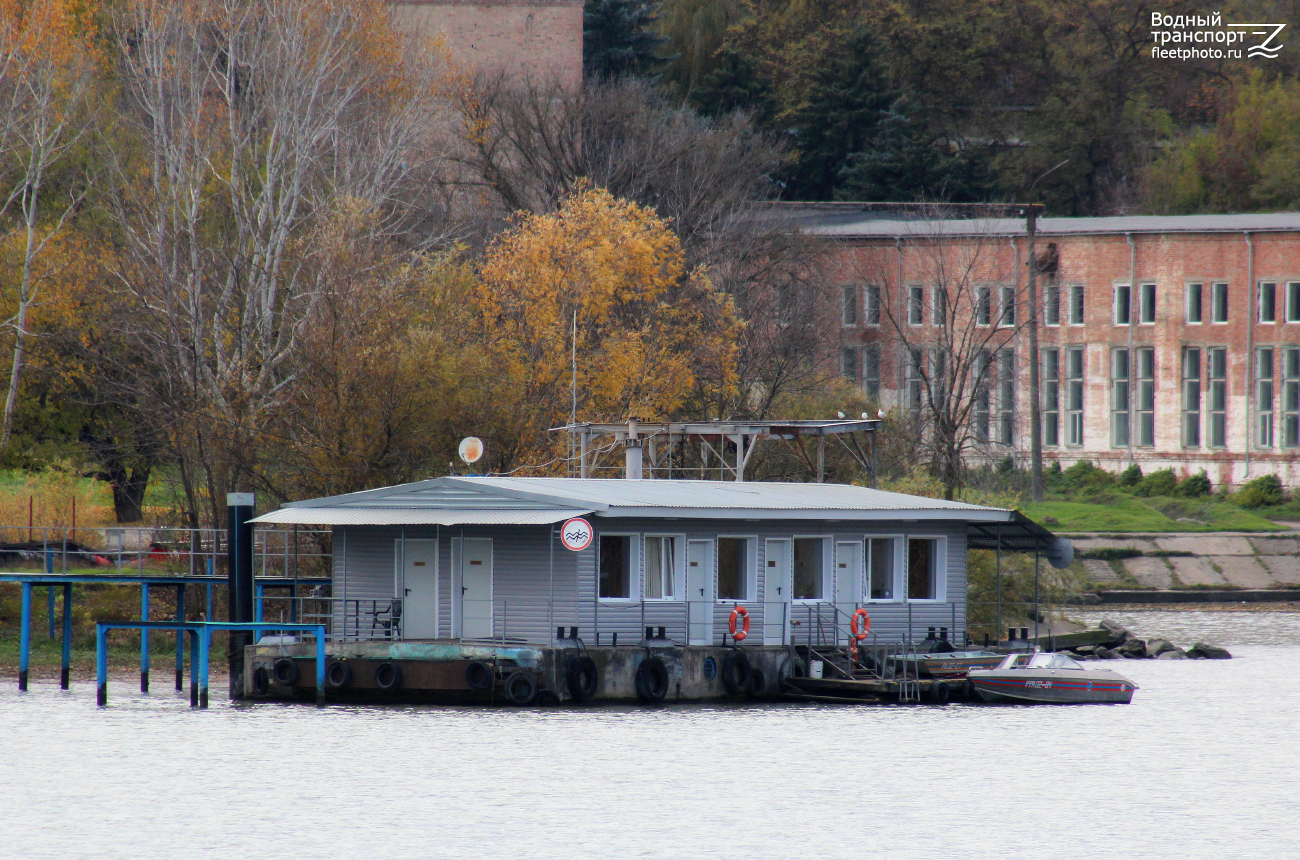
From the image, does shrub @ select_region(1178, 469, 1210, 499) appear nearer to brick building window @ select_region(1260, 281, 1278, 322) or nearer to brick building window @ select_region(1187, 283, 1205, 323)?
brick building window @ select_region(1187, 283, 1205, 323)

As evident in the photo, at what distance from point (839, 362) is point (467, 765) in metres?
62.4

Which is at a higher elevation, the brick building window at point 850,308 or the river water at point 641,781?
the brick building window at point 850,308

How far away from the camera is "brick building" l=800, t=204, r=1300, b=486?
89875 millimetres

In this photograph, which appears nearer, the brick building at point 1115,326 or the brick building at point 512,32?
the brick building at point 512,32

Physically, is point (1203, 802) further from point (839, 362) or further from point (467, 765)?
point (839, 362)

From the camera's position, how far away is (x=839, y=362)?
93.4 metres

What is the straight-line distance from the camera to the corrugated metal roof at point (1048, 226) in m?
90.4

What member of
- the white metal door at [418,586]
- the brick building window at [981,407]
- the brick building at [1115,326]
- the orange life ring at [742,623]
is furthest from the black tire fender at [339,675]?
the brick building at [1115,326]

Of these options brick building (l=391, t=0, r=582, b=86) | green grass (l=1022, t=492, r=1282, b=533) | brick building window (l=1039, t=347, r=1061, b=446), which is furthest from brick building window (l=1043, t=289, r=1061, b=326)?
brick building (l=391, t=0, r=582, b=86)

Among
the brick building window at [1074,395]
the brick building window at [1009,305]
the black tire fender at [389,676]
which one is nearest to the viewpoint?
the black tire fender at [389,676]

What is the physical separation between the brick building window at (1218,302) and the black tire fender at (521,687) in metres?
60.1

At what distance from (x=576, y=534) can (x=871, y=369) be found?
58148 mm

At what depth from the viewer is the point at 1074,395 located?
94.1 m

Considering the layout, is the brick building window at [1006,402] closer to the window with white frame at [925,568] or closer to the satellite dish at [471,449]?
the window with white frame at [925,568]
